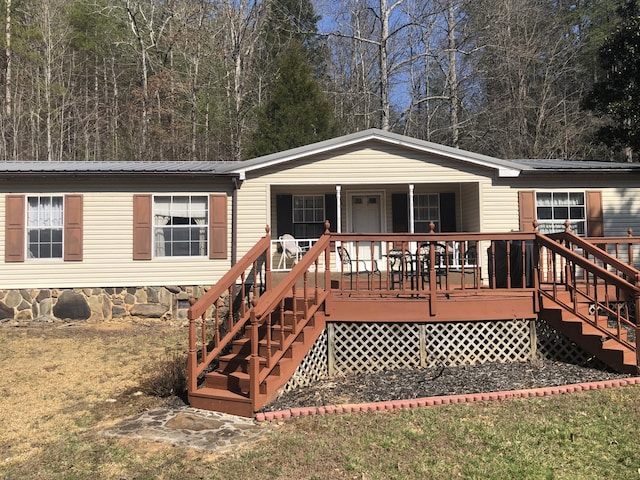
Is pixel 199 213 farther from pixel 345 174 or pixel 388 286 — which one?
pixel 388 286

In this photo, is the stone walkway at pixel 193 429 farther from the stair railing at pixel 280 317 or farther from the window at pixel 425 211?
the window at pixel 425 211

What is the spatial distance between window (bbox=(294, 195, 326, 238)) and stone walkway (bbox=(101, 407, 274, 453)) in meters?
7.55

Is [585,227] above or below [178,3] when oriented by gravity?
below

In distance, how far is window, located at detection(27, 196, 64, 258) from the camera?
33.6 feet

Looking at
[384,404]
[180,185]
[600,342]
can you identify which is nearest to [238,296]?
[180,185]

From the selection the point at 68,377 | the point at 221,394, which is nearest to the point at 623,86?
the point at 221,394

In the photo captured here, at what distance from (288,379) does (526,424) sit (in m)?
2.43

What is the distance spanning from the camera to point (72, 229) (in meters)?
10.2

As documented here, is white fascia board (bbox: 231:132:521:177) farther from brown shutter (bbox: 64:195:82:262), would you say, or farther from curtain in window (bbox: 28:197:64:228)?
curtain in window (bbox: 28:197:64:228)

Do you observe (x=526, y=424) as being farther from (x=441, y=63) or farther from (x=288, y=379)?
(x=441, y=63)

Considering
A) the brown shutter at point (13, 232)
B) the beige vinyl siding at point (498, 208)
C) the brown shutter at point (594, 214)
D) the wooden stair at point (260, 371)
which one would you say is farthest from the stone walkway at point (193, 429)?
the brown shutter at point (594, 214)

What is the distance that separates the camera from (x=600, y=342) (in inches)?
236


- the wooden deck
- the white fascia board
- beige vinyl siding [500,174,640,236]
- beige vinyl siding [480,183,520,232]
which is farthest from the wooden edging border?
beige vinyl siding [500,174,640,236]

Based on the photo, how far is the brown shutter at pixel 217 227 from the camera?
10.5 m
